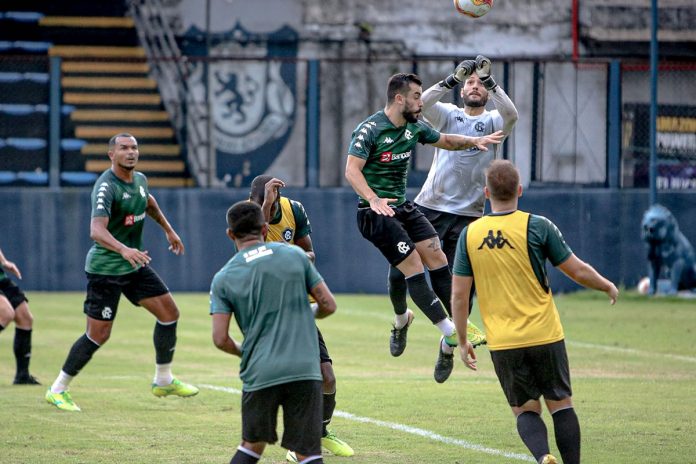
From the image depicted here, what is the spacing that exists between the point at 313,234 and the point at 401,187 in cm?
1380

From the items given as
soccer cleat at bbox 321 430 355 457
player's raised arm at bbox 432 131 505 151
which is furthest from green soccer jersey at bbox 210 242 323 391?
player's raised arm at bbox 432 131 505 151

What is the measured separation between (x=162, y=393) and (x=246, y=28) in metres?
18.1

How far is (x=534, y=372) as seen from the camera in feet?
26.2

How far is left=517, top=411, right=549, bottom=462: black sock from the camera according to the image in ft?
25.9

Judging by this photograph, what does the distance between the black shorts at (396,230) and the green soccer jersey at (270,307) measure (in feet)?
10.7

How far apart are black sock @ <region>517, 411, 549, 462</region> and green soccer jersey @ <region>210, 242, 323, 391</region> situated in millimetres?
1588

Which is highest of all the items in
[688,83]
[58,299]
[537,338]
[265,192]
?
[688,83]

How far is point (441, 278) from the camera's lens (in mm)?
10859

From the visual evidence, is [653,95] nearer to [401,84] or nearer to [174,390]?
[174,390]

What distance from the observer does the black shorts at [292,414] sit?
7.14 meters

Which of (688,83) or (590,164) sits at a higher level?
(688,83)

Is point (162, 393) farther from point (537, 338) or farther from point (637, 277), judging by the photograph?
point (637, 277)

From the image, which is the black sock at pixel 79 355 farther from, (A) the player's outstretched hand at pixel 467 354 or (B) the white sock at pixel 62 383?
(A) the player's outstretched hand at pixel 467 354

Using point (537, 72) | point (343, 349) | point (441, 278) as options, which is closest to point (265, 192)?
point (441, 278)
